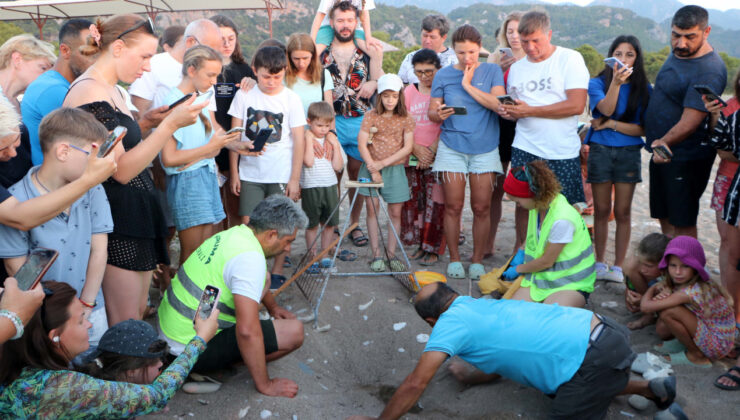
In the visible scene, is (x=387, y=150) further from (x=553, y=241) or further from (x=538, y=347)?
(x=538, y=347)

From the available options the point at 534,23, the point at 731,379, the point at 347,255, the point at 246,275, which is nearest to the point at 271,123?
the point at 347,255

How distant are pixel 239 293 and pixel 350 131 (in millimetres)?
2549

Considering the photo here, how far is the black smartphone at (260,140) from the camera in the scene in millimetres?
3900

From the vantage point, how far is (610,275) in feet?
14.2

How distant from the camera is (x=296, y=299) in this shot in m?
4.05

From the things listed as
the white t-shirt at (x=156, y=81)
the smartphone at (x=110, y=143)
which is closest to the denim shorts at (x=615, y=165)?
the white t-shirt at (x=156, y=81)

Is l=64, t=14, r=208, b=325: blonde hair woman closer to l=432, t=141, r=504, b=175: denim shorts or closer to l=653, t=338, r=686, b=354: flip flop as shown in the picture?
l=432, t=141, r=504, b=175: denim shorts

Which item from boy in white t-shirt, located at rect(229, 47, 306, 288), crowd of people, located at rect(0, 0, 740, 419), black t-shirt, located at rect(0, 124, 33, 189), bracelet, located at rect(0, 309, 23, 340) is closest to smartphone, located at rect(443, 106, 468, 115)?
crowd of people, located at rect(0, 0, 740, 419)

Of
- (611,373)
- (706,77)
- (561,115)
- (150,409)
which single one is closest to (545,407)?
(611,373)

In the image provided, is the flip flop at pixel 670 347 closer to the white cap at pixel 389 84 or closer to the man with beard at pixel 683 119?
the man with beard at pixel 683 119

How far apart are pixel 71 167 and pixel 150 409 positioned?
1103 mm

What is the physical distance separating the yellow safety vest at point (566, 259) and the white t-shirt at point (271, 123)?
6.10ft

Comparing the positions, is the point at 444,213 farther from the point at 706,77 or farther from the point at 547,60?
the point at 706,77

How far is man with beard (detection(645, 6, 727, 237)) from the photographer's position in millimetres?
3691
